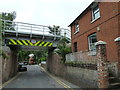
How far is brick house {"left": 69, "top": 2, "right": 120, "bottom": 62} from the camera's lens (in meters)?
8.71

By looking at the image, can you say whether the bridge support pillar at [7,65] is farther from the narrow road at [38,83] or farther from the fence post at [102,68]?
the fence post at [102,68]

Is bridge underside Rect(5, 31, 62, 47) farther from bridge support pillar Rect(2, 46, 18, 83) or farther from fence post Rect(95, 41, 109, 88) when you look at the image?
fence post Rect(95, 41, 109, 88)

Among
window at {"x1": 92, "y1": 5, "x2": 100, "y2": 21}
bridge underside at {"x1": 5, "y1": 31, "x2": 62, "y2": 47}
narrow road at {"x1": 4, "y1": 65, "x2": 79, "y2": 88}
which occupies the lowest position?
narrow road at {"x1": 4, "y1": 65, "x2": 79, "y2": 88}

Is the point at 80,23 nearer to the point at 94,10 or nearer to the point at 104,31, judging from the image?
the point at 94,10

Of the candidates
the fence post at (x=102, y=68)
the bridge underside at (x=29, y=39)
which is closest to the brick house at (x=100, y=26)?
the fence post at (x=102, y=68)

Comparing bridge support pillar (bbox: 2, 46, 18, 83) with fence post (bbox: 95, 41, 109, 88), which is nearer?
fence post (bbox: 95, 41, 109, 88)

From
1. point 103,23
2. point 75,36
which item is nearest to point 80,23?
point 75,36

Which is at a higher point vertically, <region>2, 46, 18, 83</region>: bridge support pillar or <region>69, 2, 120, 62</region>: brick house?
<region>69, 2, 120, 62</region>: brick house

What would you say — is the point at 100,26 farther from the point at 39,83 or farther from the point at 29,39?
the point at 29,39

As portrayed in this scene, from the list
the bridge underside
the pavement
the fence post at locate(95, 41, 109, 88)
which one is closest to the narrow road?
the pavement

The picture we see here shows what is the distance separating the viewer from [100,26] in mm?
10383

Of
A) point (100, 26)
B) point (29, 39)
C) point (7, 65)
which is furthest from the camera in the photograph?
point (29, 39)

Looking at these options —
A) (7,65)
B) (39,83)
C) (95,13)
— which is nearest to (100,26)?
(95,13)

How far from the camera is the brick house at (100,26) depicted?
343 inches
